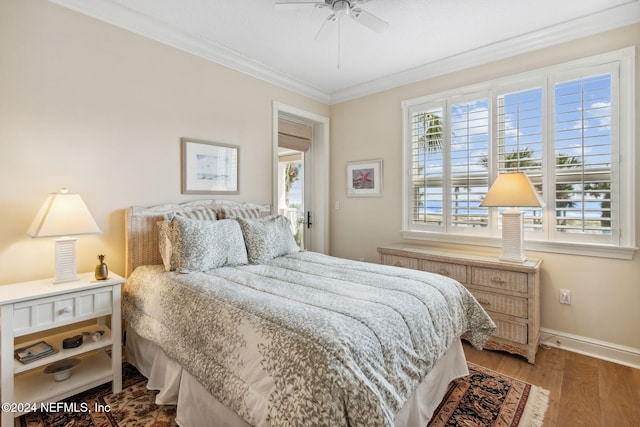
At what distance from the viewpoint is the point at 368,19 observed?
2039mm

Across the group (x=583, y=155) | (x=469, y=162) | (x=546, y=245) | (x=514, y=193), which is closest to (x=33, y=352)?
(x=514, y=193)

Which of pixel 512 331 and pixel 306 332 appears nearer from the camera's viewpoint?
pixel 306 332

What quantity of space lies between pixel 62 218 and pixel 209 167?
4.13 ft

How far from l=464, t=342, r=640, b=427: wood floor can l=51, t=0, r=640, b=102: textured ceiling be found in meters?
2.58

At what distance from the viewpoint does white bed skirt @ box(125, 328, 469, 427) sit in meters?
1.44

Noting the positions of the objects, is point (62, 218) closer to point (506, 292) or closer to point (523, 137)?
point (506, 292)

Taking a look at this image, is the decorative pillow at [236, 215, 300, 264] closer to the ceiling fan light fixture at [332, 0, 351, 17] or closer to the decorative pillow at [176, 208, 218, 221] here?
the decorative pillow at [176, 208, 218, 221]

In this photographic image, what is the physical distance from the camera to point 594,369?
2.28 m

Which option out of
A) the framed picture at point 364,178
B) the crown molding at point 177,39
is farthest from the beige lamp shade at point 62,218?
the framed picture at point 364,178

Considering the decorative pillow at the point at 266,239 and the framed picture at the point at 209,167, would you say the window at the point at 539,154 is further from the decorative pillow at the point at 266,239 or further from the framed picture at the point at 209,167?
the framed picture at the point at 209,167

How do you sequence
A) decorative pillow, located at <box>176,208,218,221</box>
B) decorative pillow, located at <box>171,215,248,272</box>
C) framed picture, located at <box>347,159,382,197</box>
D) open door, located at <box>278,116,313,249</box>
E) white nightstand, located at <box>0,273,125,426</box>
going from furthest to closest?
1. open door, located at <box>278,116,313,249</box>
2. framed picture, located at <box>347,159,382,197</box>
3. decorative pillow, located at <box>176,208,218,221</box>
4. decorative pillow, located at <box>171,215,248,272</box>
5. white nightstand, located at <box>0,273,125,426</box>

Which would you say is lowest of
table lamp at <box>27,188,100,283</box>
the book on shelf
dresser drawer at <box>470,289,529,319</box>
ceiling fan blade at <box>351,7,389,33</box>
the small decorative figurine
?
the book on shelf

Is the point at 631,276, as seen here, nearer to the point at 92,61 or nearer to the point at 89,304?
the point at 89,304

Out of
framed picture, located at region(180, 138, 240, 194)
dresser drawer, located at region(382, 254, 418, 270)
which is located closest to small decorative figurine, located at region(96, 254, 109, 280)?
framed picture, located at region(180, 138, 240, 194)
